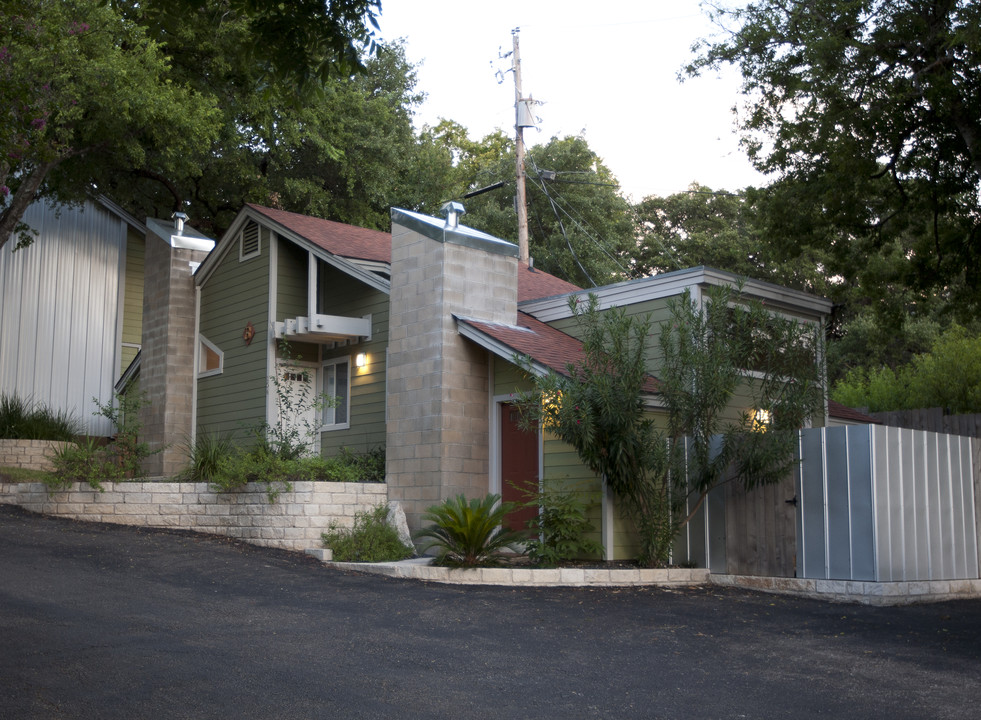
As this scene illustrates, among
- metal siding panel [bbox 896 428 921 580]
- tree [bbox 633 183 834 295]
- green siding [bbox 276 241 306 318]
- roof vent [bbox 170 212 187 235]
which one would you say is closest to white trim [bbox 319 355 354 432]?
green siding [bbox 276 241 306 318]

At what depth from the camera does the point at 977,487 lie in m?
12.8

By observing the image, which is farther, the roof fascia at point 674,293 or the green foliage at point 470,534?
the roof fascia at point 674,293

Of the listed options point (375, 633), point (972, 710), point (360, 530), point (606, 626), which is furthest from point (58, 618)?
point (972, 710)

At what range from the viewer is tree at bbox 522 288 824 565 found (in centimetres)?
1167

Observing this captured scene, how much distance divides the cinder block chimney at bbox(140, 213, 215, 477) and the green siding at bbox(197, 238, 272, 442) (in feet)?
1.21

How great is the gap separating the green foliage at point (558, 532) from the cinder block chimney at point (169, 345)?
891 centimetres

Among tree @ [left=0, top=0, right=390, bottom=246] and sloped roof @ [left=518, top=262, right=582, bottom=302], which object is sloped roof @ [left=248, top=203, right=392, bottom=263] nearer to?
tree @ [left=0, top=0, right=390, bottom=246]

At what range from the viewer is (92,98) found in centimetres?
1623

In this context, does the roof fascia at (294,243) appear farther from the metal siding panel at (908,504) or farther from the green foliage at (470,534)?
the metal siding panel at (908,504)

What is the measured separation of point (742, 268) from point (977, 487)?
70.9ft

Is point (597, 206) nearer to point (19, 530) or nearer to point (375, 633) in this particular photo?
point (19, 530)

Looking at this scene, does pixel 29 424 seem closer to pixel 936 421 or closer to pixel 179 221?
pixel 179 221

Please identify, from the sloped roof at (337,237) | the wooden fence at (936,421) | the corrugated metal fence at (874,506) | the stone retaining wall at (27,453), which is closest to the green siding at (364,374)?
the sloped roof at (337,237)

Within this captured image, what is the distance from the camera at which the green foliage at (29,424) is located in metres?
18.8
